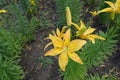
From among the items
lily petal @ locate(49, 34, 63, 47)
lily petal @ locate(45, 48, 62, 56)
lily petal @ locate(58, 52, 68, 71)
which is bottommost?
lily petal @ locate(58, 52, 68, 71)

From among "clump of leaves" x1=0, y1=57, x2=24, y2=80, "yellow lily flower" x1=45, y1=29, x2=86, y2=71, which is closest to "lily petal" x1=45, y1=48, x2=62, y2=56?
"yellow lily flower" x1=45, y1=29, x2=86, y2=71

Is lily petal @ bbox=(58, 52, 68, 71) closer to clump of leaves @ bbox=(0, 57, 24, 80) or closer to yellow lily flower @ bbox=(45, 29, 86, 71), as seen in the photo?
yellow lily flower @ bbox=(45, 29, 86, 71)

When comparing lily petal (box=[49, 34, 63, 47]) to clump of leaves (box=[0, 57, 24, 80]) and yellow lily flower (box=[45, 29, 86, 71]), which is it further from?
clump of leaves (box=[0, 57, 24, 80])

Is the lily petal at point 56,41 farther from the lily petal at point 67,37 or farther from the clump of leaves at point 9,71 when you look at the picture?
the clump of leaves at point 9,71

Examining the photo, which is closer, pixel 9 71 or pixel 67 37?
pixel 67 37

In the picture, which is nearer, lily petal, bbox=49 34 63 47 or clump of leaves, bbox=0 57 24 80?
lily petal, bbox=49 34 63 47

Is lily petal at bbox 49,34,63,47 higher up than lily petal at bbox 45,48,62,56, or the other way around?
lily petal at bbox 49,34,63,47

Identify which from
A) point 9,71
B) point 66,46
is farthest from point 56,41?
point 9,71

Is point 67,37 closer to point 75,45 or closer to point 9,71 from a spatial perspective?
point 75,45

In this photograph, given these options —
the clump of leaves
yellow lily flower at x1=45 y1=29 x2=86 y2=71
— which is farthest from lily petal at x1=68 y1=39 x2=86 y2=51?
the clump of leaves

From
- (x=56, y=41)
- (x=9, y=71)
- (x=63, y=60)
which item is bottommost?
(x=9, y=71)

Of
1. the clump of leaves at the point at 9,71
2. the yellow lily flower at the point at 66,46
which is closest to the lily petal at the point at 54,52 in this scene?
the yellow lily flower at the point at 66,46
